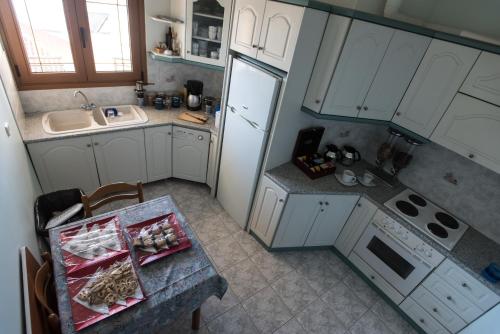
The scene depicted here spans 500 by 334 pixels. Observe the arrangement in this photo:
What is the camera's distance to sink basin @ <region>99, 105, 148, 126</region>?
266cm

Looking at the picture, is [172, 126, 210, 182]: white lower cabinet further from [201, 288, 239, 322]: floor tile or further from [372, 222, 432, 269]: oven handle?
[372, 222, 432, 269]: oven handle

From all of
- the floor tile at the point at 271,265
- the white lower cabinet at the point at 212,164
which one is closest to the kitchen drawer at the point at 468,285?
the floor tile at the point at 271,265

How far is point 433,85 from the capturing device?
1.95 m

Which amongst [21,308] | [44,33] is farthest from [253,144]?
[44,33]

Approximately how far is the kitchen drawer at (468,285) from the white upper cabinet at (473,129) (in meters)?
A: 0.73

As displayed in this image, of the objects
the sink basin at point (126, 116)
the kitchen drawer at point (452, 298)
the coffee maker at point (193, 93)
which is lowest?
the kitchen drawer at point (452, 298)

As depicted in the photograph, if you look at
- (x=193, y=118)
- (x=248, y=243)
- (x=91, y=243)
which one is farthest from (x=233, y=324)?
(x=193, y=118)

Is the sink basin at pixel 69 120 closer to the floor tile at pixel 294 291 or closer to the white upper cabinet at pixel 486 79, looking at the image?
the floor tile at pixel 294 291

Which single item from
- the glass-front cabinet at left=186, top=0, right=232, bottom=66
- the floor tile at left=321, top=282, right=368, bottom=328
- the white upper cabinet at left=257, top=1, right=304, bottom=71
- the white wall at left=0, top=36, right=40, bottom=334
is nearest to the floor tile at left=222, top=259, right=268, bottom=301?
the floor tile at left=321, top=282, right=368, bottom=328

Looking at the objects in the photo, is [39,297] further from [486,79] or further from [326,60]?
[486,79]

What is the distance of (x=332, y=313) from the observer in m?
2.22

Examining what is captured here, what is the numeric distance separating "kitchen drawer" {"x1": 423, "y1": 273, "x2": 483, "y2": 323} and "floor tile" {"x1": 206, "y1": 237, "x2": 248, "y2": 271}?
150 cm

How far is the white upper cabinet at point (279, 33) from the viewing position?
1.72 m

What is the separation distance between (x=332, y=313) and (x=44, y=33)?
11.3 feet
